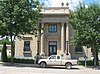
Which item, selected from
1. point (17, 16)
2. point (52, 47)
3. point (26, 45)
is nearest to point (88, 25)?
point (17, 16)

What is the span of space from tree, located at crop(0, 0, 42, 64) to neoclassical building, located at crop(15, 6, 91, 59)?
58.2 ft

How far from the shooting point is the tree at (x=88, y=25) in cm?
3678

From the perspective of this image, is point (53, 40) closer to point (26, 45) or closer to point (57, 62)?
point (26, 45)

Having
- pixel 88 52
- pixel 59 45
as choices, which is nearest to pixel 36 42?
pixel 59 45

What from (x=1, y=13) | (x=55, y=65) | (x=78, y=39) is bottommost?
(x=55, y=65)

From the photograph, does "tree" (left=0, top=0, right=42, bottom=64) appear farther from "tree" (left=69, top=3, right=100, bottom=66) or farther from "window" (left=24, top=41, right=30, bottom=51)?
"window" (left=24, top=41, right=30, bottom=51)

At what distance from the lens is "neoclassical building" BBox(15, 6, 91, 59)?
2201 inches

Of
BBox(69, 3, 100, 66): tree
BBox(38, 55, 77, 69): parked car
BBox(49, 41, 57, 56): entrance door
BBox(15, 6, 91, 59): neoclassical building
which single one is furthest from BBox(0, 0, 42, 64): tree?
BBox(49, 41, 57, 56): entrance door

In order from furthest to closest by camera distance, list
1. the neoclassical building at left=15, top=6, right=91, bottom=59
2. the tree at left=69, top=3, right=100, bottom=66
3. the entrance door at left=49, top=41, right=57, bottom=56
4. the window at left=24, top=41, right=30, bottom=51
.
Answer: the window at left=24, top=41, right=30, bottom=51 < the entrance door at left=49, top=41, right=57, bottom=56 < the neoclassical building at left=15, top=6, right=91, bottom=59 < the tree at left=69, top=3, right=100, bottom=66

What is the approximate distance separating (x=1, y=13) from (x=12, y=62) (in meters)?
6.49

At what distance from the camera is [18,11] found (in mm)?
35906

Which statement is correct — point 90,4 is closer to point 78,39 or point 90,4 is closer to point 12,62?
point 78,39

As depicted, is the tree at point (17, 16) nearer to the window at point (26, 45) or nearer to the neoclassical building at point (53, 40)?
the neoclassical building at point (53, 40)

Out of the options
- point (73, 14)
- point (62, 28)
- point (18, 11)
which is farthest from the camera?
point (62, 28)
